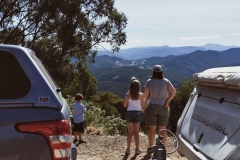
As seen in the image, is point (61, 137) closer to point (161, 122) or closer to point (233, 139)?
point (233, 139)

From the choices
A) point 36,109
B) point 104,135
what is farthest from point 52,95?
point 104,135

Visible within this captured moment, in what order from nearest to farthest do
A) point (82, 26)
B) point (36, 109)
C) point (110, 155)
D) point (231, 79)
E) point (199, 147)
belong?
point (36, 109) < point (231, 79) < point (199, 147) < point (110, 155) < point (82, 26)

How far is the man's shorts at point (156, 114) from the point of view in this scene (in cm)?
650

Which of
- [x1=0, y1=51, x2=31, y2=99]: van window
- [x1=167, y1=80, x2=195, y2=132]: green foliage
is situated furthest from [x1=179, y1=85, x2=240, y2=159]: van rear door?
[x1=167, y1=80, x2=195, y2=132]: green foliage

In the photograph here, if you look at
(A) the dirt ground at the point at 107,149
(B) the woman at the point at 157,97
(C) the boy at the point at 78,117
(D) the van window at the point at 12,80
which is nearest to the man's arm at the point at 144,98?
(B) the woman at the point at 157,97

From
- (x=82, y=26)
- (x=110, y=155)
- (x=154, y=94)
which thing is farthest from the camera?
(x=82, y=26)

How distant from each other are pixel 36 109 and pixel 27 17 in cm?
1698

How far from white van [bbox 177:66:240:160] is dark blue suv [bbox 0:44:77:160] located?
116cm

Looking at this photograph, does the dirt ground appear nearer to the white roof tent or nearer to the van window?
→ the white roof tent

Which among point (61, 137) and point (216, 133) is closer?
point (61, 137)

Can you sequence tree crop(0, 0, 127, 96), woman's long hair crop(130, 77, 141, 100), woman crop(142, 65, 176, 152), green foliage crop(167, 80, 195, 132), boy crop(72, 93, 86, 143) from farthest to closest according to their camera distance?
green foliage crop(167, 80, 195, 132) → tree crop(0, 0, 127, 96) → boy crop(72, 93, 86, 143) → woman's long hair crop(130, 77, 141, 100) → woman crop(142, 65, 176, 152)

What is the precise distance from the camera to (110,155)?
7.32m

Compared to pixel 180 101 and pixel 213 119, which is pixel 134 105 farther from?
pixel 180 101

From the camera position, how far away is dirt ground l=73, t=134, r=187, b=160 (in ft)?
23.2
